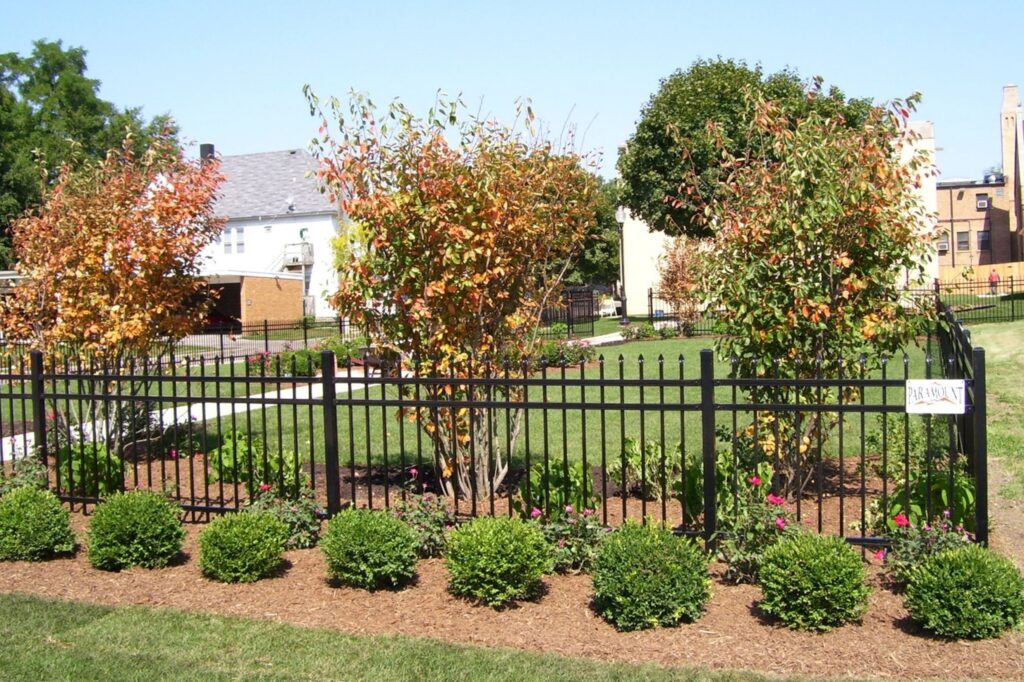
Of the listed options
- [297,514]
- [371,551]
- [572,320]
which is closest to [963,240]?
[572,320]

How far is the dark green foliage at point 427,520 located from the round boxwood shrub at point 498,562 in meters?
0.69

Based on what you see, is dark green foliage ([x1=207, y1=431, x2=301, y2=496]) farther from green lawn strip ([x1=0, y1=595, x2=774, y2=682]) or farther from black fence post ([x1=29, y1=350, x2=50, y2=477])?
green lawn strip ([x1=0, y1=595, x2=774, y2=682])

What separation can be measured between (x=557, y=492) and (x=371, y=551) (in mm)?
1708

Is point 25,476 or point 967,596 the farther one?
point 25,476

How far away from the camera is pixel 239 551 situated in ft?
19.8

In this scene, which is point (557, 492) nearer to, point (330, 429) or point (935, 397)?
point (330, 429)

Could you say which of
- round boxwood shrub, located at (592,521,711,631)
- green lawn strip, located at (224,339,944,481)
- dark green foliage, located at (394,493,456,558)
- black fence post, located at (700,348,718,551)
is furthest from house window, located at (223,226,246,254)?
round boxwood shrub, located at (592,521,711,631)

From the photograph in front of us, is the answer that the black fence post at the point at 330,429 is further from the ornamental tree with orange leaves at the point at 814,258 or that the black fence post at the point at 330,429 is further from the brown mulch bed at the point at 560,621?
the ornamental tree with orange leaves at the point at 814,258

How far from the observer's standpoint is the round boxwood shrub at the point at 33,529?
6.62m

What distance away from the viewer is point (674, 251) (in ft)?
105

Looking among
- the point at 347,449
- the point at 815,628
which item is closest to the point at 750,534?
the point at 815,628

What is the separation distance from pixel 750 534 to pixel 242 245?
43.3 meters

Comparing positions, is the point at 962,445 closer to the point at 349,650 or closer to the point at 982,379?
the point at 982,379

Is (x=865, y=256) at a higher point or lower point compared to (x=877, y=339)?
higher
